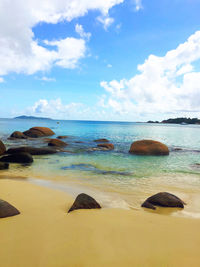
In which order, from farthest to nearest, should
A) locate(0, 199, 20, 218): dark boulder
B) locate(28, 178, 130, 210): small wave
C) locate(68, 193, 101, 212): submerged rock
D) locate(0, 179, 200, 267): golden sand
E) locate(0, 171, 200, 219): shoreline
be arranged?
locate(28, 178, 130, 210): small wave
locate(0, 171, 200, 219): shoreline
locate(68, 193, 101, 212): submerged rock
locate(0, 199, 20, 218): dark boulder
locate(0, 179, 200, 267): golden sand

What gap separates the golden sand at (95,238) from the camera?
7.85 feet

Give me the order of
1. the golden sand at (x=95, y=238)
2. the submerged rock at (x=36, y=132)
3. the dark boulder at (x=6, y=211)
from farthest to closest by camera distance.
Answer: the submerged rock at (x=36, y=132), the dark boulder at (x=6, y=211), the golden sand at (x=95, y=238)

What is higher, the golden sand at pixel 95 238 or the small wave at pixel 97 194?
the golden sand at pixel 95 238

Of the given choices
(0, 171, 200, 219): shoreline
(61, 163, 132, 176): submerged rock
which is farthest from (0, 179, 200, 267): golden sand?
(61, 163, 132, 176): submerged rock

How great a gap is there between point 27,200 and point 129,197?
9.93 feet

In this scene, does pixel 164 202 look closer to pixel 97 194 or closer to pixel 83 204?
pixel 97 194

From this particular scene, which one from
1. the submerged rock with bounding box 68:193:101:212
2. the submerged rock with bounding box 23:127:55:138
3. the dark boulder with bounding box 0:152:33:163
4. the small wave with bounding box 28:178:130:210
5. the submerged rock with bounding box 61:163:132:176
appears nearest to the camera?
the submerged rock with bounding box 68:193:101:212

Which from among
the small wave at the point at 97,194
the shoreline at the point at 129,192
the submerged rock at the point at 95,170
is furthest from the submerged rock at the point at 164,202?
the submerged rock at the point at 95,170

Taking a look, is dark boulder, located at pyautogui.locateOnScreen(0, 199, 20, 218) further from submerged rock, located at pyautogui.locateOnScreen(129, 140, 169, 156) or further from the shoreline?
submerged rock, located at pyautogui.locateOnScreen(129, 140, 169, 156)

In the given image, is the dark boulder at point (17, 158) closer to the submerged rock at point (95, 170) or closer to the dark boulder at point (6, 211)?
the submerged rock at point (95, 170)

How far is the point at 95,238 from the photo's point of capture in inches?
115

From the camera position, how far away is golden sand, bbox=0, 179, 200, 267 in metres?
2.39

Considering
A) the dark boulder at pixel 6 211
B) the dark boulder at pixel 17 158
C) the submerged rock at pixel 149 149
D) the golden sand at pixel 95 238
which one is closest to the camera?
the golden sand at pixel 95 238

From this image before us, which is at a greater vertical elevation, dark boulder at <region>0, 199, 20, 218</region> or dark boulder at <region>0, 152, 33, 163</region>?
dark boulder at <region>0, 199, 20, 218</region>
